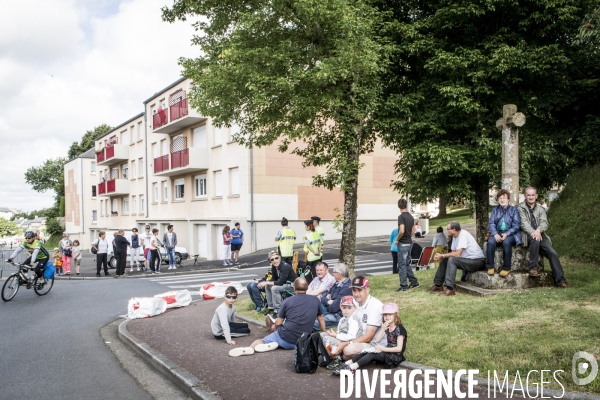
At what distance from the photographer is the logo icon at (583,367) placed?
4992mm

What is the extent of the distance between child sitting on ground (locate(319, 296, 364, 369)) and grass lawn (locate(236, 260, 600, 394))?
0.75 m

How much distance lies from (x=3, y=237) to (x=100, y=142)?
255ft

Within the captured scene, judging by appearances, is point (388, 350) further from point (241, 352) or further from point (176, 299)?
point (176, 299)

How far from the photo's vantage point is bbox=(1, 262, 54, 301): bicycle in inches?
531

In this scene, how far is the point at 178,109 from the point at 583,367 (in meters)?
31.5

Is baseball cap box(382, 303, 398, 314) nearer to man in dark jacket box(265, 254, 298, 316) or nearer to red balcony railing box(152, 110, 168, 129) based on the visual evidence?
man in dark jacket box(265, 254, 298, 316)

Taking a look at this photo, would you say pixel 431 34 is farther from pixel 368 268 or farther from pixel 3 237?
pixel 3 237

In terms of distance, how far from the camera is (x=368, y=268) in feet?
63.0

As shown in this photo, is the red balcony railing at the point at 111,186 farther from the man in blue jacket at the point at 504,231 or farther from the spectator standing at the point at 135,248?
the man in blue jacket at the point at 504,231

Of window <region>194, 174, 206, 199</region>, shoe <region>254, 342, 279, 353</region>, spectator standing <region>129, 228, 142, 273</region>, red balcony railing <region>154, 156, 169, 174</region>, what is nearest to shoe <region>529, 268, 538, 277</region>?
shoe <region>254, 342, 279, 353</region>

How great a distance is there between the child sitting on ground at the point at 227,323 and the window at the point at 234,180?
2124cm

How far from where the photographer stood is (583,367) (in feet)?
17.1

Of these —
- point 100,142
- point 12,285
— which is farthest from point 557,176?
point 100,142

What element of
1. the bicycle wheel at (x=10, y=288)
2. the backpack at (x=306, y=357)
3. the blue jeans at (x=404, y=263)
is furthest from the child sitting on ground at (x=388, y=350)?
the bicycle wheel at (x=10, y=288)
